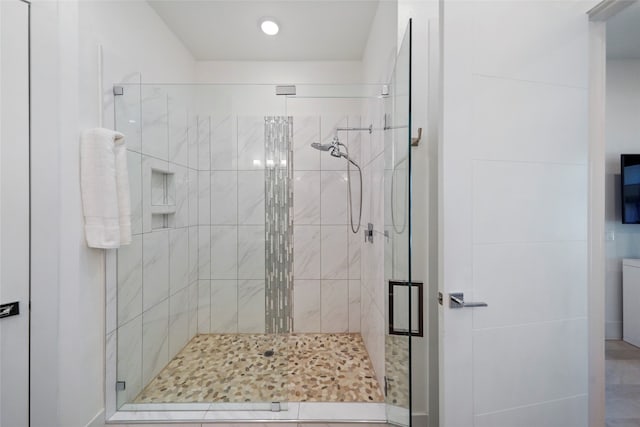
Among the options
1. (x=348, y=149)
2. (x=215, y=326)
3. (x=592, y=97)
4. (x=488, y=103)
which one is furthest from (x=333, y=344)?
(x=592, y=97)

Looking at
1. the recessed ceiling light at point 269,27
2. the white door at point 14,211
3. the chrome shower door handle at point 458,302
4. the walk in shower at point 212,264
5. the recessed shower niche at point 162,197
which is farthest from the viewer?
the recessed ceiling light at point 269,27

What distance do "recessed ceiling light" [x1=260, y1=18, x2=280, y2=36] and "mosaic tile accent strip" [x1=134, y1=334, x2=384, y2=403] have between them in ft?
7.39

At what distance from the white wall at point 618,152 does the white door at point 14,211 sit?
3534mm

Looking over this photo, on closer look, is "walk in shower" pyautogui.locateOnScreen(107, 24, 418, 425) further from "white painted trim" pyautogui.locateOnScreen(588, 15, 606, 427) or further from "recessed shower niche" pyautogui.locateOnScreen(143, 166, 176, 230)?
"white painted trim" pyautogui.locateOnScreen(588, 15, 606, 427)

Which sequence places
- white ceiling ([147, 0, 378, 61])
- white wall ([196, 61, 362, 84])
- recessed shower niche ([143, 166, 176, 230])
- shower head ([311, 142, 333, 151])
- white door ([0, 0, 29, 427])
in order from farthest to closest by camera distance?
1. white wall ([196, 61, 362, 84])
2. shower head ([311, 142, 333, 151])
3. white ceiling ([147, 0, 378, 61])
4. recessed shower niche ([143, 166, 176, 230])
5. white door ([0, 0, 29, 427])

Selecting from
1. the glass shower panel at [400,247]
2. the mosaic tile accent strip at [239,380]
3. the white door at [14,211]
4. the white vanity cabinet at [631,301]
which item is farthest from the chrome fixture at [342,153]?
the white vanity cabinet at [631,301]

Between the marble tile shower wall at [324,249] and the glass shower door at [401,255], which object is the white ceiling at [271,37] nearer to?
the marble tile shower wall at [324,249]

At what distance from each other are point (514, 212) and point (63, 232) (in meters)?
1.96

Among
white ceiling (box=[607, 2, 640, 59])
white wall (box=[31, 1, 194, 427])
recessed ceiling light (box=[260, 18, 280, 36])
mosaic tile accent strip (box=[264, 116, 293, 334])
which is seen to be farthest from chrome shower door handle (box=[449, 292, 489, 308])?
recessed ceiling light (box=[260, 18, 280, 36])

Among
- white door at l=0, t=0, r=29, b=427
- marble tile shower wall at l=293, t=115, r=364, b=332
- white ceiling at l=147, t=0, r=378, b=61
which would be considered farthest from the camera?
marble tile shower wall at l=293, t=115, r=364, b=332

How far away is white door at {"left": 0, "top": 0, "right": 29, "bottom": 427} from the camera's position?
1091 mm

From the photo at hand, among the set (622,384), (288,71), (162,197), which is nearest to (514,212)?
(622,384)

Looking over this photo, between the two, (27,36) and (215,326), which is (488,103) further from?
(27,36)

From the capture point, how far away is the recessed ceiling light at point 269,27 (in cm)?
203
